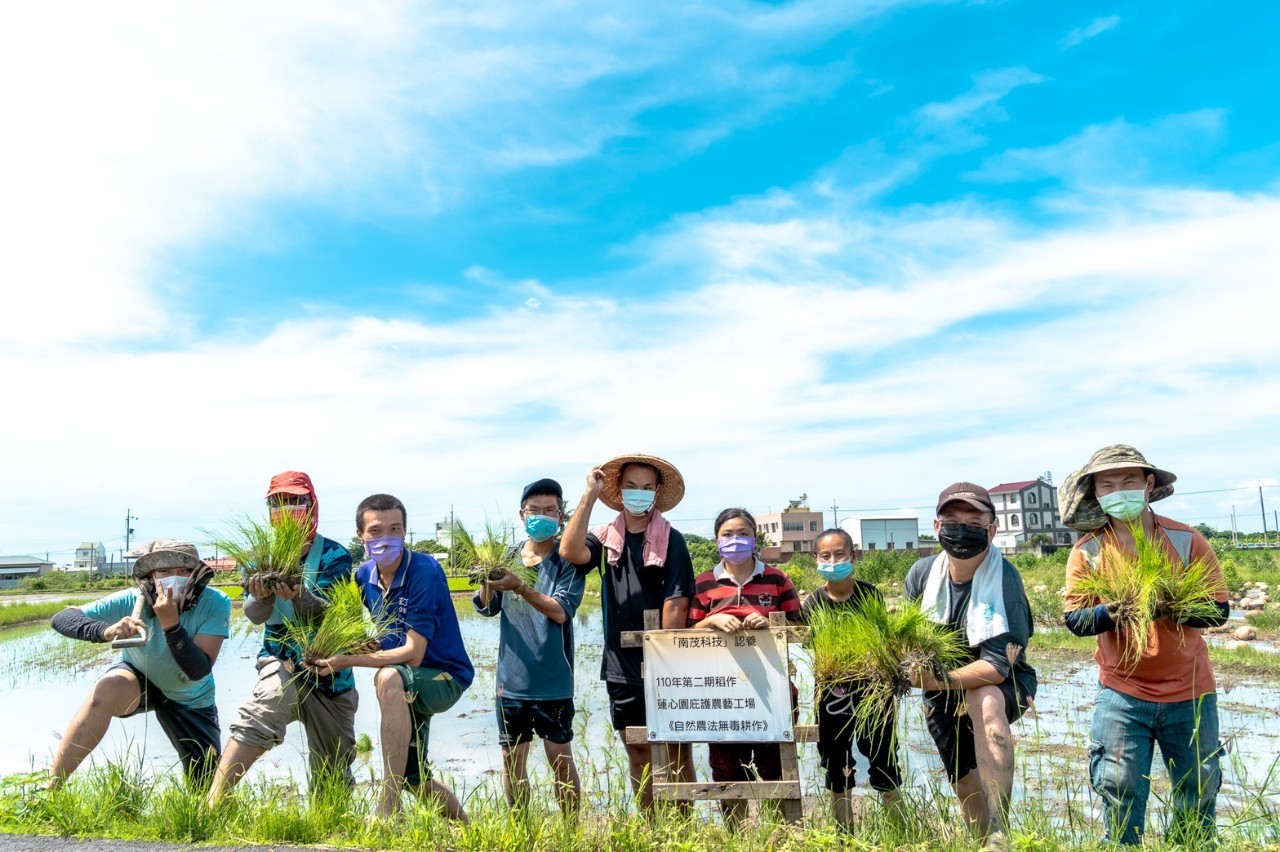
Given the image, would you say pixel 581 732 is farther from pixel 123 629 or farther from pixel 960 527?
pixel 960 527

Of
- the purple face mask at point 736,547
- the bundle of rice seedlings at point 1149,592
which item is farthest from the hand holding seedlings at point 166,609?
the bundle of rice seedlings at point 1149,592

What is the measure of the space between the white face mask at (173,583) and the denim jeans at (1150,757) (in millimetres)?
4658

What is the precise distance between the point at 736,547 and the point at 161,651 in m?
3.16

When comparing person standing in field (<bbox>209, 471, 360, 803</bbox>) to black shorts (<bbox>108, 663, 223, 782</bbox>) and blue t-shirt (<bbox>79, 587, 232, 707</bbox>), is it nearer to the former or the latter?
blue t-shirt (<bbox>79, 587, 232, 707</bbox>)

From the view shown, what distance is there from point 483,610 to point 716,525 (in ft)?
4.68

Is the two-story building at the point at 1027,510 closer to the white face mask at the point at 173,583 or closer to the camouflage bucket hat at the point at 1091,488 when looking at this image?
the camouflage bucket hat at the point at 1091,488

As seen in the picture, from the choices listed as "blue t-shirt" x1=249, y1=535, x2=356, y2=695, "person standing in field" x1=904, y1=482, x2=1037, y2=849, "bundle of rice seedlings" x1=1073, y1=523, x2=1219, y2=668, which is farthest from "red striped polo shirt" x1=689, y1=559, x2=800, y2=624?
"blue t-shirt" x1=249, y1=535, x2=356, y2=695

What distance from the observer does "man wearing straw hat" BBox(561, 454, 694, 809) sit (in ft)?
15.1

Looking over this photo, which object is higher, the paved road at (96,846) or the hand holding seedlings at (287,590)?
the hand holding seedlings at (287,590)

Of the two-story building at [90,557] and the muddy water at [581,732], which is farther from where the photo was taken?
the two-story building at [90,557]

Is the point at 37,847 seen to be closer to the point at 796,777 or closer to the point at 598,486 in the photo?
the point at 598,486

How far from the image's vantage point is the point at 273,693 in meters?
4.31

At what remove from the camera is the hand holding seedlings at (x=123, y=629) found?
444 centimetres

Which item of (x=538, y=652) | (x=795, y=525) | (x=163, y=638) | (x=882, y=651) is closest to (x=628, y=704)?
(x=538, y=652)
